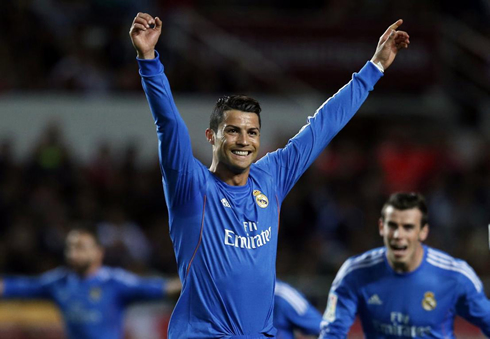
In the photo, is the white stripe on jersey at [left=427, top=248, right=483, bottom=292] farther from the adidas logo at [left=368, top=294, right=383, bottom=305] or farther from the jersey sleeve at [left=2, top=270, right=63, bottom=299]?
the jersey sleeve at [left=2, top=270, right=63, bottom=299]

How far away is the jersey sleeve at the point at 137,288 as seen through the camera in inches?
302

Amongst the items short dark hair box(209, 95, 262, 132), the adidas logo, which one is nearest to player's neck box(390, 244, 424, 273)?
the adidas logo

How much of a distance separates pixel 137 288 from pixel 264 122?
17.9 ft

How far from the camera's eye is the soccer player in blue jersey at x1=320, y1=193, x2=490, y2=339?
233 inches

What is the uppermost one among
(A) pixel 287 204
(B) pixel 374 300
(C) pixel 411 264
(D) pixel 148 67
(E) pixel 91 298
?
(D) pixel 148 67

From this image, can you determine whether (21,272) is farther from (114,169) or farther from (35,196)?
A: (114,169)

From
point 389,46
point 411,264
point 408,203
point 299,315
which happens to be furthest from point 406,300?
point 389,46

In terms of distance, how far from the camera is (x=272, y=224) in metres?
4.52

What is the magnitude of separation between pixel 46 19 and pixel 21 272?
452cm

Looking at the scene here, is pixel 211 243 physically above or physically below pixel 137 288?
above

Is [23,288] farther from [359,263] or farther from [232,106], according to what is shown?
[232,106]

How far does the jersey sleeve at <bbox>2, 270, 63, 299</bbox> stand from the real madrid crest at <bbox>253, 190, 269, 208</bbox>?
3.86 m

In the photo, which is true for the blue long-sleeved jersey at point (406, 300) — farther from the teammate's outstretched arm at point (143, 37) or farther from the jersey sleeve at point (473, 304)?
the teammate's outstretched arm at point (143, 37)

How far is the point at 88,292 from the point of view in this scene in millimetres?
8031
